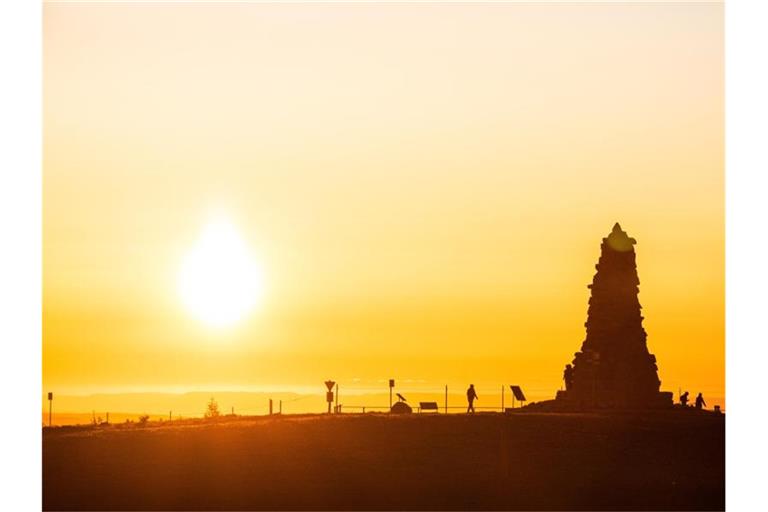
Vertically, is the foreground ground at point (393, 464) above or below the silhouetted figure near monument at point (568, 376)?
below

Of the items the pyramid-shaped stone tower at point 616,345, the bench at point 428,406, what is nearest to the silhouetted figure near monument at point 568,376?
the pyramid-shaped stone tower at point 616,345

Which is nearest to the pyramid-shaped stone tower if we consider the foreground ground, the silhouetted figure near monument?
the silhouetted figure near monument

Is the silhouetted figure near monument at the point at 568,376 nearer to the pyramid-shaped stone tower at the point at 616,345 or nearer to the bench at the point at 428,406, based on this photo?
the pyramid-shaped stone tower at the point at 616,345

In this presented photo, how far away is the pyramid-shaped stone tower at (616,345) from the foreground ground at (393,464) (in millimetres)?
5244

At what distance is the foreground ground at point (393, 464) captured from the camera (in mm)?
47438

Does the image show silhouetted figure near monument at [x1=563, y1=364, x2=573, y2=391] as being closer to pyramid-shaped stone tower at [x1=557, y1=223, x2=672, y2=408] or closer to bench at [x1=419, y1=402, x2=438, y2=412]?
pyramid-shaped stone tower at [x1=557, y1=223, x2=672, y2=408]

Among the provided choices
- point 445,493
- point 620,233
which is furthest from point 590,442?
point 620,233

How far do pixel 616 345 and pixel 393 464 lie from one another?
49.0 ft

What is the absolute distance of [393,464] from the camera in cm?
5022

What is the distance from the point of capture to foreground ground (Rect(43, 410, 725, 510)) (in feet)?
156
